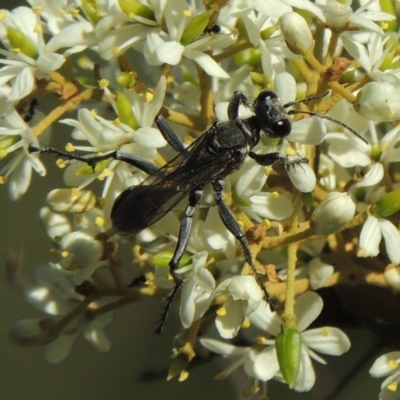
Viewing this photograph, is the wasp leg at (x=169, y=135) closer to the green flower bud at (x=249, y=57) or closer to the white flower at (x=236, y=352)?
the green flower bud at (x=249, y=57)

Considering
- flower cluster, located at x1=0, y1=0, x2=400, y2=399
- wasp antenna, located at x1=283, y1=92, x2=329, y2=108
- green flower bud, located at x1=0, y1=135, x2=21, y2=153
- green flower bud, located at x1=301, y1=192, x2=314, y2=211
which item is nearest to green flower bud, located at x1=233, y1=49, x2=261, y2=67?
flower cluster, located at x1=0, y1=0, x2=400, y2=399

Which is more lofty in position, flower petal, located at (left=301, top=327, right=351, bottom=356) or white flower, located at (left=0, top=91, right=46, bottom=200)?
white flower, located at (left=0, top=91, right=46, bottom=200)

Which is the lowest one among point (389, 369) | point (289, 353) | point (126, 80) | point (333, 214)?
point (389, 369)

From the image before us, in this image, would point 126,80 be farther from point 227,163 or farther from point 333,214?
point 333,214

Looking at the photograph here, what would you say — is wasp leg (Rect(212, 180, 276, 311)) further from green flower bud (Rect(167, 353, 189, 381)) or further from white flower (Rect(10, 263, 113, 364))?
white flower (Rect(10, 263, 113, 364))

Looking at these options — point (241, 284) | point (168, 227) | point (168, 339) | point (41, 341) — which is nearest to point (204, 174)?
point (168, 227)

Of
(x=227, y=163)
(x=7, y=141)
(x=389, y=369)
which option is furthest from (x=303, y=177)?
(x=7, y=141)

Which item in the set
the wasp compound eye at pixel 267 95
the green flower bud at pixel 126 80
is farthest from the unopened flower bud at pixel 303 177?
the green flower bud at pixel 126 80
